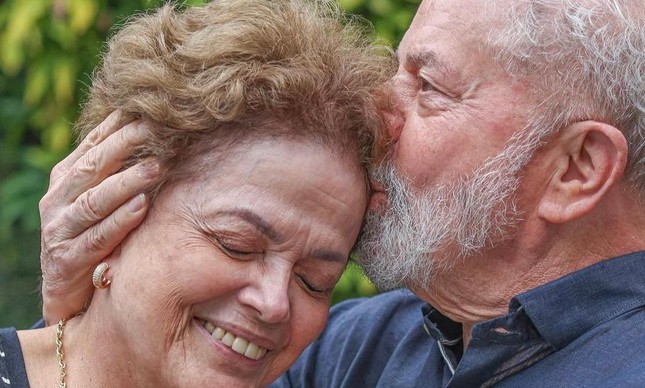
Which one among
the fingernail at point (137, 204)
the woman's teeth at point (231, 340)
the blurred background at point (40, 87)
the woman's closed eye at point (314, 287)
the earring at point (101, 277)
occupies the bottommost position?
the blurred background at point (40, 87)

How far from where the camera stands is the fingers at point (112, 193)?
9.39ft

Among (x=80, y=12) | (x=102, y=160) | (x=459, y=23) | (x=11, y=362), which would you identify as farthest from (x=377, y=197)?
(x=80, y=12)

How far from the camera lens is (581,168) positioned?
2.94 metres

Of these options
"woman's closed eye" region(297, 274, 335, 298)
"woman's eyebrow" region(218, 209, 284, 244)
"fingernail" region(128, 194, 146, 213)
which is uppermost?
"woman's eyebrow" region(218, 209, 284, 244)

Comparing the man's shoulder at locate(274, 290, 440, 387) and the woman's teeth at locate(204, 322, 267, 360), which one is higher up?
the woman's teeth at locate(204, 322, 267, 360)

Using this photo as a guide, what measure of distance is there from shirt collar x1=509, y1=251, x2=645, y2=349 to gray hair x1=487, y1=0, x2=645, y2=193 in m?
0.30

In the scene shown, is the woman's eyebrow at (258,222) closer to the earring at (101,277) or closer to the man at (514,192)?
the man at (514,192)

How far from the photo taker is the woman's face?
282cm

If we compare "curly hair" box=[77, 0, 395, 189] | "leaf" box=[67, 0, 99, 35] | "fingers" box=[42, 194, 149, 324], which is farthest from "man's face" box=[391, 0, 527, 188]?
"leaf" box=[67, 0, 99, 35]

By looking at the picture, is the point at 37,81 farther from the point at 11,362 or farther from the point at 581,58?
the point at 581,58

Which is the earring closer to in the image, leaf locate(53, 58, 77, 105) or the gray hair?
the gray hair

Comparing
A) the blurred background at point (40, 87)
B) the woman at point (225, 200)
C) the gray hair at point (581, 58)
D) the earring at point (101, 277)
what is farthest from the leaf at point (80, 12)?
the gray hair at point (581, 58)

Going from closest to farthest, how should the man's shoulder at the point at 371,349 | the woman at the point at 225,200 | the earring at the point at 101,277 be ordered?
the woman at the point at 225,200 → the earring at the point at 101,277 → the man's shoulder at the point at 371,349

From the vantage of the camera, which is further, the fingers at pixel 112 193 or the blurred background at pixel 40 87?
the blurred background at pixel 40 87
